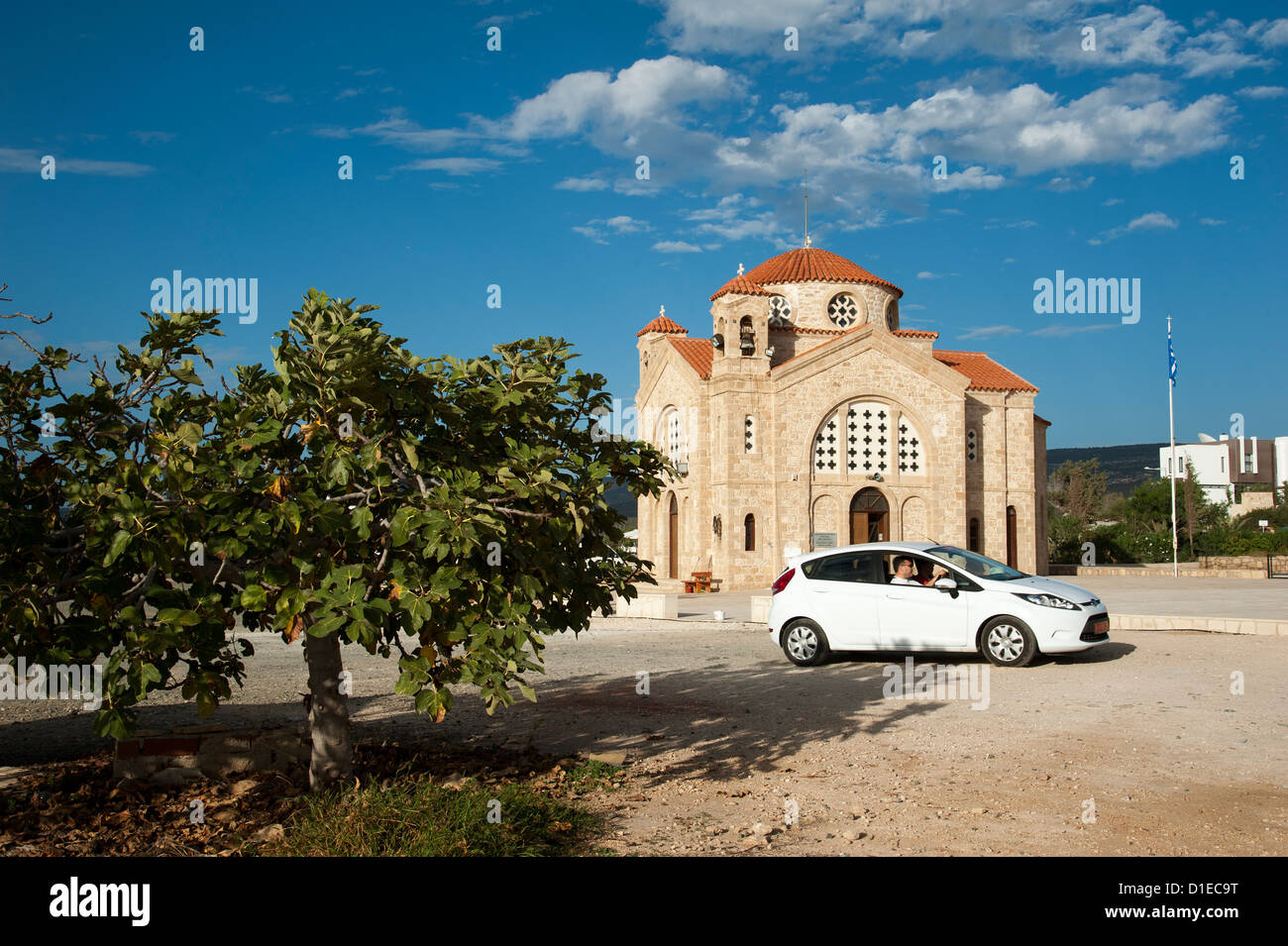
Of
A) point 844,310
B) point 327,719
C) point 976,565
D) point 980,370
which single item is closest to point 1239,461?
point 980,370

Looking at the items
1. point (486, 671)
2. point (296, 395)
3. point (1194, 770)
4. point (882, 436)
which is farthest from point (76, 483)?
point (882, 436)

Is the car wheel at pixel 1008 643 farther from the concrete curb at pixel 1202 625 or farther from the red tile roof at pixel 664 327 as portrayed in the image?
the red tile roof at pixel 664 327

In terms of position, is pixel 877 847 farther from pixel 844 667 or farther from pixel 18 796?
pixel 844 667

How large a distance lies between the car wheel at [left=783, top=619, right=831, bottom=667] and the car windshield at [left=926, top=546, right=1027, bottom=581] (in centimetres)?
179

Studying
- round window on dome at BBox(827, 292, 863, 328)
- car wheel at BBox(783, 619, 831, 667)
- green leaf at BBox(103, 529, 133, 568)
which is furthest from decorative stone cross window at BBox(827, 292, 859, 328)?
green leaf at BBox(103, 529, 133, 568)

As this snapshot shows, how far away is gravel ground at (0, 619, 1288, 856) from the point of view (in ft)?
18.1

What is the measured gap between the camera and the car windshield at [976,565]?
12172mm

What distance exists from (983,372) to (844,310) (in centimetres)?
641

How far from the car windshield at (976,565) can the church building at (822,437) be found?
18.7 meters

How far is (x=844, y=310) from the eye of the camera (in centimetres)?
3897

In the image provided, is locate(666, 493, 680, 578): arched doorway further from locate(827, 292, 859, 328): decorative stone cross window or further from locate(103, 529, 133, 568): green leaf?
locate(103, 529, 133, 568): green leaf

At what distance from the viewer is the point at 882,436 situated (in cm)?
3509

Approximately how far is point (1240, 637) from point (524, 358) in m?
13.0

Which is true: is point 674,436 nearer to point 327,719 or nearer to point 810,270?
point 810,270
